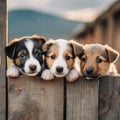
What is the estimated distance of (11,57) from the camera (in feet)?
14.5

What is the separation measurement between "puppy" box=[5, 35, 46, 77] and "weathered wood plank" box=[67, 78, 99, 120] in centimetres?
34

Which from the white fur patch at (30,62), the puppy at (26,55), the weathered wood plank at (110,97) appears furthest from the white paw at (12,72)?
the weathered wood plank at (110,97)

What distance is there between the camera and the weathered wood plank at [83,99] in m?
4.20

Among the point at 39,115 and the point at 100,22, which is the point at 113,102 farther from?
the point at 100,22

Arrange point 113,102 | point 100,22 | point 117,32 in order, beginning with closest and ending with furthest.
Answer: point 113,102 < point 117,32 < point 100,22

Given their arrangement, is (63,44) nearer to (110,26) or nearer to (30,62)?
(30,62)

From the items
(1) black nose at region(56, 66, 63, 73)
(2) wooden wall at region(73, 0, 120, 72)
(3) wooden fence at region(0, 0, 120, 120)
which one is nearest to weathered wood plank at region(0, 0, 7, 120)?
(3) wooden fence at region(0, 0, 120, 120)

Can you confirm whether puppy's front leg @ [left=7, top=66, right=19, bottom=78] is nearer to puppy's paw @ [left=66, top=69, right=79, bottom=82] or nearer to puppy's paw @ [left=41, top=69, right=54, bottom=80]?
puppy's paw @ [left=41, top=69, right=54, bottom=80]

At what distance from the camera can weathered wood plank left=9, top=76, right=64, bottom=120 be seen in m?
4.21

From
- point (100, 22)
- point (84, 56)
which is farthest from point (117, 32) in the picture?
point (84, 56)

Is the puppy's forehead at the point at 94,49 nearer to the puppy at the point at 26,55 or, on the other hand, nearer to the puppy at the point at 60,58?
the puppy at the point at 60,58

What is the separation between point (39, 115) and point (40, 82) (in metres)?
0.27

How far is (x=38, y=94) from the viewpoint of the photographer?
4.21 m

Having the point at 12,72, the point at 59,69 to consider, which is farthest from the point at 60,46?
the point at 12,72
